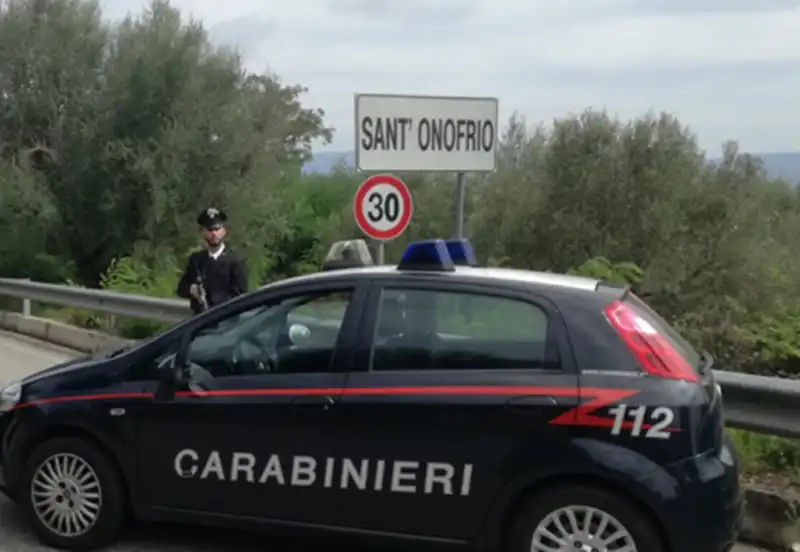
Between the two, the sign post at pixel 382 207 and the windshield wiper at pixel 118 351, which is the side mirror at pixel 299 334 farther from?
the sign post at pixel 382 207

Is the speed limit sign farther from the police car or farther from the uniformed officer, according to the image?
the police car

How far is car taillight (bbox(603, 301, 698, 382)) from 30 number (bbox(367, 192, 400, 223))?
4.52 m

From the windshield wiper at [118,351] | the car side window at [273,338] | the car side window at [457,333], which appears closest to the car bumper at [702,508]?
the car side window at [457,333]

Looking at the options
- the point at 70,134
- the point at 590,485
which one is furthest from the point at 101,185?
the point at 590,485

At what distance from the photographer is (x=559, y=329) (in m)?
4.69

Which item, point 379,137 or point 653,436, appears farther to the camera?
point 379,137

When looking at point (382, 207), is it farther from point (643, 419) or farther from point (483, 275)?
point (643, 419)

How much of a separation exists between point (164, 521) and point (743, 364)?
6.35m

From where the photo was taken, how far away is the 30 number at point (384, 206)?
908 centimetres

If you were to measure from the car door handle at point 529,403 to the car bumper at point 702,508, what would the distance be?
58 centimetres

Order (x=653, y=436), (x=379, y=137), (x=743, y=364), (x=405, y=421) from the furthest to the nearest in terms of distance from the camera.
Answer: (x=743, y=364)
(x=379, y=137)
(x=405, y=421)
(x=653, y=436)

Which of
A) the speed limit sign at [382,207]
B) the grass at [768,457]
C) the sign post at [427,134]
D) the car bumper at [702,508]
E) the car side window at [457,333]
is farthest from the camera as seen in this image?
the speed limit sign at [382,207]

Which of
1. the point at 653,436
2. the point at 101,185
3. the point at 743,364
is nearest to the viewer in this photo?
the point at 653,436

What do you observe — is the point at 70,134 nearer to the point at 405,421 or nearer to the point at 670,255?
the point at 670,255
